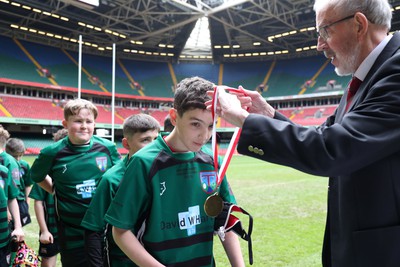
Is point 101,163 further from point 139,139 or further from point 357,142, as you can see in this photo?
point 357,142

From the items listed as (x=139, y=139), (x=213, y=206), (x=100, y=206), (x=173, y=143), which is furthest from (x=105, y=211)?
(x=213, y=206)

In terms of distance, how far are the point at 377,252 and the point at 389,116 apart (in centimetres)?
59

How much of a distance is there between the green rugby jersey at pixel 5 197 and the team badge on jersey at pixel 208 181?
2450 millimetres

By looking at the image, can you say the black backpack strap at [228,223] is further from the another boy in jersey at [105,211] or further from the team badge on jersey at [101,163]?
the team badge on jersey at [101,163]

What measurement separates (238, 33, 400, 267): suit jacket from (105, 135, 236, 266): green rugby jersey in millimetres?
606

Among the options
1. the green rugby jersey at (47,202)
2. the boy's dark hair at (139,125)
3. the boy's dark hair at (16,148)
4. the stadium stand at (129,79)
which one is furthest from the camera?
the stadium stand at (129,79)

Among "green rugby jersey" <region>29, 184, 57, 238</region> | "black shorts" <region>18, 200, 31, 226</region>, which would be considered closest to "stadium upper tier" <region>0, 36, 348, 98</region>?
"black shorts" <region>18, 200, 31, 226</region>

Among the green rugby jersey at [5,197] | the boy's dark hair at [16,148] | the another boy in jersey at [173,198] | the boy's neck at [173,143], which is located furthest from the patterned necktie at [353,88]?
the boy's dark hair at [16,148]

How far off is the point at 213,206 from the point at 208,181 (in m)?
0.25

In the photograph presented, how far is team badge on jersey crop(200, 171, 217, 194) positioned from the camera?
6.80 feet

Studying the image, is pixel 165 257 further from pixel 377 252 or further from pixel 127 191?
pixel 377 252

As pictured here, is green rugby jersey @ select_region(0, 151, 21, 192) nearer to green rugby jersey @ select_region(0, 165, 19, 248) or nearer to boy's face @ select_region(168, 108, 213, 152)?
green rugby jersey @ select_region(0, 165, 19, 248)

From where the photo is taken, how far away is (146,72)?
157 feet

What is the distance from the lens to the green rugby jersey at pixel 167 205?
1824 millimetres
